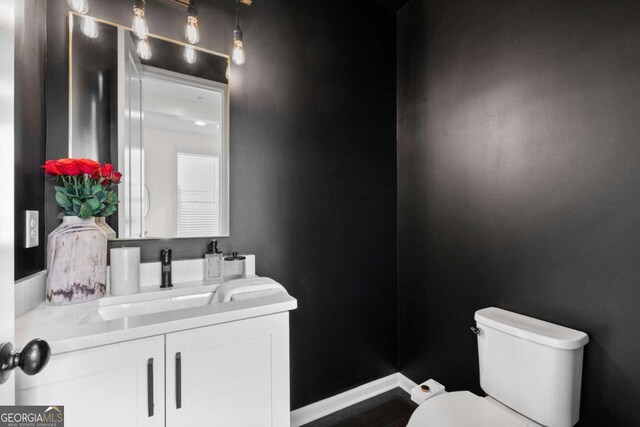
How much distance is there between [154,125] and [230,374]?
1076mm

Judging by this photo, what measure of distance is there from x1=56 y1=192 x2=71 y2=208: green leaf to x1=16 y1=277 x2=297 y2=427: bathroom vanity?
1.13 ft

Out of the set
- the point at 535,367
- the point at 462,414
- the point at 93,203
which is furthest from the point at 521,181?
the point at 93,203

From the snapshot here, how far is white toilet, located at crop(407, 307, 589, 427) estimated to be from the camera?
3.43 ft

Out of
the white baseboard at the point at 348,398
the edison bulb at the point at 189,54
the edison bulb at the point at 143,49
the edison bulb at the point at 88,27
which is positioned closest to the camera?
the edison bulb at the point at 88,27

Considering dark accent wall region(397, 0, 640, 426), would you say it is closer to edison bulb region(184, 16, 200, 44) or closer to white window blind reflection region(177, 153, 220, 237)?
white window blind reflection region(177, 153, 220, 237)

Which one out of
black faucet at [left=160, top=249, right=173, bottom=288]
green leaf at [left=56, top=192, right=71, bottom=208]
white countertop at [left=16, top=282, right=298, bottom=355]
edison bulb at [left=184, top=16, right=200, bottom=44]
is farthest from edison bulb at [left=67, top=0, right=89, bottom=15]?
white countertop at [left=16, top=282, right=298, bottom=355]

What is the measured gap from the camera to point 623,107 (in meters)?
1.03

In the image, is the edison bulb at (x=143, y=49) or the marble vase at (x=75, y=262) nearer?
the marble vase at (x=75, y=262)

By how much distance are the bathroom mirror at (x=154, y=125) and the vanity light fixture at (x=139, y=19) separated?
103 millimetres

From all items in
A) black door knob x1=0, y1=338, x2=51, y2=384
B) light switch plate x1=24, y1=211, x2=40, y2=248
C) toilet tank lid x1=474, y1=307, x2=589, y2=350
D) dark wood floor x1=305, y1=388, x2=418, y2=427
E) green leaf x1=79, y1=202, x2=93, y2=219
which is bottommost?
dark wood floor x1=305, y1=388, x2=418, y2=427

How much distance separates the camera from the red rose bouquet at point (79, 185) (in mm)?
977

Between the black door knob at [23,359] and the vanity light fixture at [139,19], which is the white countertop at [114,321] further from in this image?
the vanity light fixture at [139,19]

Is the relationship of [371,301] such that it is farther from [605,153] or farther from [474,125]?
[605,153]

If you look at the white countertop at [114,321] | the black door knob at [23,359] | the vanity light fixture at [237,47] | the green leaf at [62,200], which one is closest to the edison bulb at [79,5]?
the vanity light fixture at [237,47]
